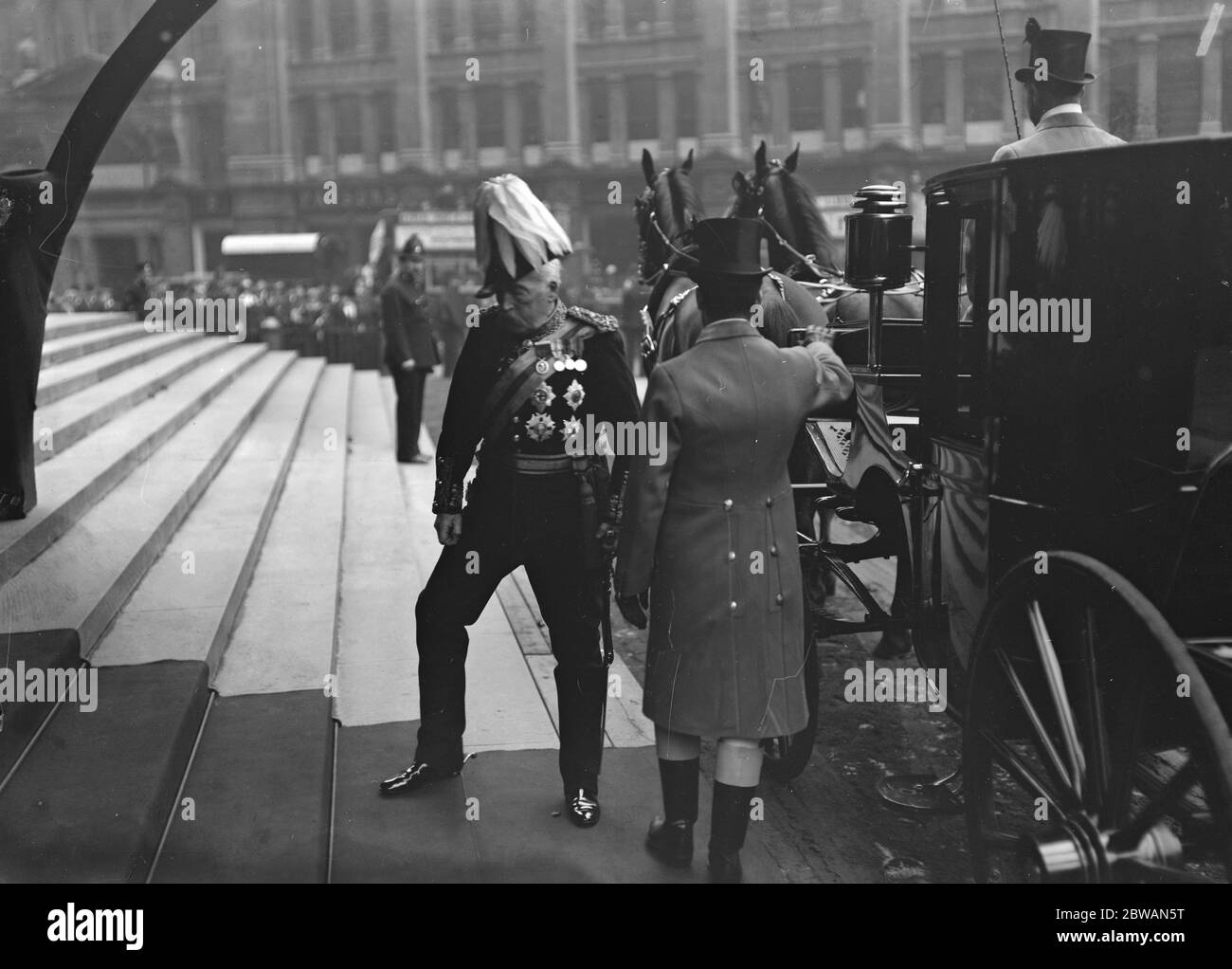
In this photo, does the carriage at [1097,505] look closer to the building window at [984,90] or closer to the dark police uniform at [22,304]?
the building window at [984,90]

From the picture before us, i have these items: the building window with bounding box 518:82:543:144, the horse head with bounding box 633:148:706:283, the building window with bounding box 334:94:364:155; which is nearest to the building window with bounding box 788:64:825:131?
the horse head with bounding box 633:148:706:283

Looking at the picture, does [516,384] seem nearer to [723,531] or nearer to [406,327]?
[723,531]

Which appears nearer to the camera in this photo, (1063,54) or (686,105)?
(1063,54)

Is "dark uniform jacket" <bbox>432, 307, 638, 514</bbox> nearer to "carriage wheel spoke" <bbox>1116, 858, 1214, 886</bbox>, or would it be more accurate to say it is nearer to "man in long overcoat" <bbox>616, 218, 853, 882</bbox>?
"man in long overcoat" <bbox>616, 218, 853, 882</bbox>

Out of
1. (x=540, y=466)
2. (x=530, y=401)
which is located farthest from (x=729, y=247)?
(x=540, y=466)

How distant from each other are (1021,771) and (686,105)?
11.9 feet

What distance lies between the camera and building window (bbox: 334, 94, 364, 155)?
5.41 meters

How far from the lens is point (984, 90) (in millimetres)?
5250

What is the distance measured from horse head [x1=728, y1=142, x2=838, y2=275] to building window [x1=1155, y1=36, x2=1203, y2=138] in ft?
6.95

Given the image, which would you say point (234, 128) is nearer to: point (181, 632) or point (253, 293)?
point (181, 632)

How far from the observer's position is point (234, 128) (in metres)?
→ 5.50

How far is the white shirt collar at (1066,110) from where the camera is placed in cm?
400

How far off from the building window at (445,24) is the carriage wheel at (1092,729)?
320 cm
